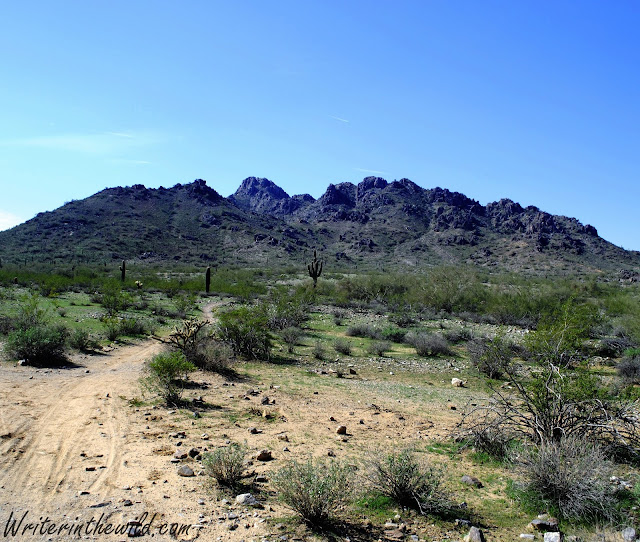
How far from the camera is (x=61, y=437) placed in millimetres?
7363

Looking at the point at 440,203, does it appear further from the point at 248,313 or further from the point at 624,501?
the point at 624,501

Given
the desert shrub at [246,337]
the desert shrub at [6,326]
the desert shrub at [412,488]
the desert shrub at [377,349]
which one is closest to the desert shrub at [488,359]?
the desert shrub at [377,349]

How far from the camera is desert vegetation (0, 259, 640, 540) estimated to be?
220 inches

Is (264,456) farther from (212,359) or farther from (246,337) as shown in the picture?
(246,337)

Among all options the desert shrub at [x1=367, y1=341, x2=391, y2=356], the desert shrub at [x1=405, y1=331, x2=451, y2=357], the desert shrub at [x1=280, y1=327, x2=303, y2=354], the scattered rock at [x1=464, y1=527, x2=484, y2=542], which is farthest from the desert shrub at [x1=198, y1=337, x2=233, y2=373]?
the scattered rock at [x1=464, y1=527, x2=484, y2=542]

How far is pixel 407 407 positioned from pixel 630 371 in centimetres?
897

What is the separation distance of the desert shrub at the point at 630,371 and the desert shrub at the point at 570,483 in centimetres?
1015

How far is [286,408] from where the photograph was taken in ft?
33.0

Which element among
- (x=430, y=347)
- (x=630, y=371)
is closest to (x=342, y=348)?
(x=430, y=347)

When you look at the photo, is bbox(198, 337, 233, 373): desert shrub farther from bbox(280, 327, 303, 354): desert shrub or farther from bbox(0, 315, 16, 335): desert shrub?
bbox(0, 315, 16, 335): desert shrub

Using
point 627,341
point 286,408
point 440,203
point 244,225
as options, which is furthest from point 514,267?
point 286,408

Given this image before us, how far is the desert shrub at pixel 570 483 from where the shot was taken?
5344 millimetres

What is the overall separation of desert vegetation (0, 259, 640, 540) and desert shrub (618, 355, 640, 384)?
40 mm

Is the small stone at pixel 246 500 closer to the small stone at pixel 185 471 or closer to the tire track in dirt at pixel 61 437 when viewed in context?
the small stone at pixel 185 471
